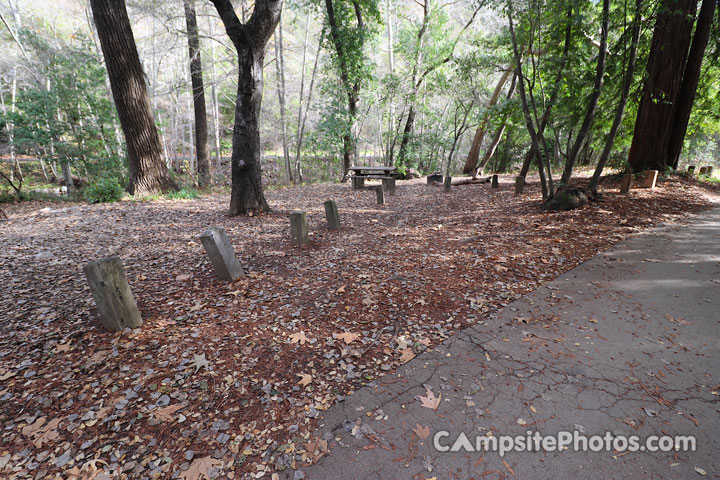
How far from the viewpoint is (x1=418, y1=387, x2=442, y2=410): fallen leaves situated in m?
2.18

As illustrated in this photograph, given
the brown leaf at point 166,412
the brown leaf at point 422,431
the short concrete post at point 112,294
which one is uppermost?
the short concrete post at point 112,294

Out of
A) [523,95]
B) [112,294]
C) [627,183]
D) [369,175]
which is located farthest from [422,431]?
[369,175]

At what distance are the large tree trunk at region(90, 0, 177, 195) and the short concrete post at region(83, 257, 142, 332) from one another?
6715 mm

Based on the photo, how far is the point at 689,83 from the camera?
29.1 feet

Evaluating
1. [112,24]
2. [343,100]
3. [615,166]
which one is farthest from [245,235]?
[615,166]

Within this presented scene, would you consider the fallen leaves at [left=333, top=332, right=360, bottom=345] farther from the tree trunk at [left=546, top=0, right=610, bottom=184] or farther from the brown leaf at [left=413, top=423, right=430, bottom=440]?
the tree trunk at [left=546, top=0, right=610, bottom=184]

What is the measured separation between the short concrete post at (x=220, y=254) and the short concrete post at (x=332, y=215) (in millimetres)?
2298

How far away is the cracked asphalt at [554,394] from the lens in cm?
179

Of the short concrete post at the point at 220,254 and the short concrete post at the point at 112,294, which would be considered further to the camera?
the short concrete post at the point at 220,254

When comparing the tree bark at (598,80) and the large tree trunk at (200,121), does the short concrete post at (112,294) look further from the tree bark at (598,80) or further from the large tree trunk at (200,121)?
the large tree trunk at (200,121)

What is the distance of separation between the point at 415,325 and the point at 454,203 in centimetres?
611

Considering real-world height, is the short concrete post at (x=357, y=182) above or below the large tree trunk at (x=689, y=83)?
below

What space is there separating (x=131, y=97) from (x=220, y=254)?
22.5 feet

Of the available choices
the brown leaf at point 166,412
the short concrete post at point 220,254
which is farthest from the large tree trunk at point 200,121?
the brown leaf at point 166,412
